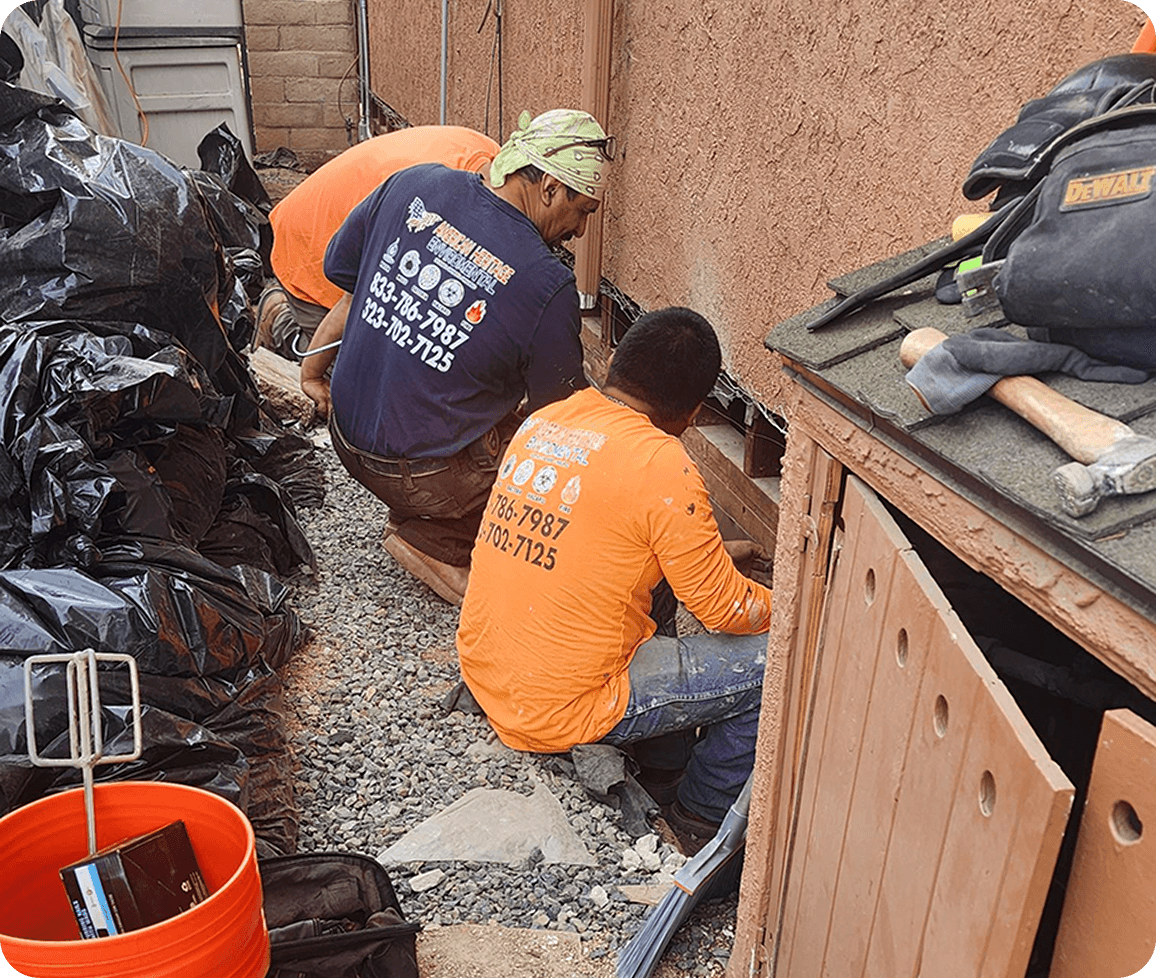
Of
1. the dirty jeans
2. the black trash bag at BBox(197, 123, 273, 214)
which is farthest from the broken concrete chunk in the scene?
the black trash bag at BBox(197, 123, 273, 214)

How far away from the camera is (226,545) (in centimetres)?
412

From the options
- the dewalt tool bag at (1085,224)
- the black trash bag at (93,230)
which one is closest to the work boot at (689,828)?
the dewalt tool bag at (1085,224)

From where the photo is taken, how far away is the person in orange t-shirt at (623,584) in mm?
3066

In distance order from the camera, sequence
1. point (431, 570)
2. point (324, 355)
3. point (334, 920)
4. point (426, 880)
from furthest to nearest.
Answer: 1. point (324, 355)
2. point (431, 570)
3. point (426, 880)
4. point (334, 920)

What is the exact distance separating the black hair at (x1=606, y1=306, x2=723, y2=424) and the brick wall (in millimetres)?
10966

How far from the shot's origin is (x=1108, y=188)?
121 cm

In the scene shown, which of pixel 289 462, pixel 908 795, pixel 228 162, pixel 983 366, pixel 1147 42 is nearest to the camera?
pixel 983 366

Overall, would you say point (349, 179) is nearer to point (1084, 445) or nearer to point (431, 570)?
point (431, 570)

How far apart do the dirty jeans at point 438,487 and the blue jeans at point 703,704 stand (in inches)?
53.1

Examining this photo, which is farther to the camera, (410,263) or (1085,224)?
(410,263)

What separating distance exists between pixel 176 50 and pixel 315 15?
298 cm

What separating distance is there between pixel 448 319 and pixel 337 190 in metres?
1.58

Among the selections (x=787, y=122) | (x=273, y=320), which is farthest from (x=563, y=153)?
(x=273, y=320)

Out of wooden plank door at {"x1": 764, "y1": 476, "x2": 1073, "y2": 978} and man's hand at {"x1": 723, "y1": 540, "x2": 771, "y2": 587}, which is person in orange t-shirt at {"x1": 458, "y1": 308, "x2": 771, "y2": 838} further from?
wooden plank door at {"x1": 764, "y1": 476, "x2": 1073, "y2": 978}
